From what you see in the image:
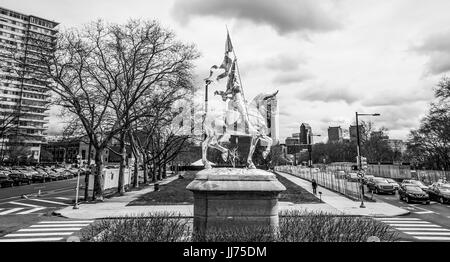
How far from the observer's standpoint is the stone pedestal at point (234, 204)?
354 inches

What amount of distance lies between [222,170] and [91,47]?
77.3 ft

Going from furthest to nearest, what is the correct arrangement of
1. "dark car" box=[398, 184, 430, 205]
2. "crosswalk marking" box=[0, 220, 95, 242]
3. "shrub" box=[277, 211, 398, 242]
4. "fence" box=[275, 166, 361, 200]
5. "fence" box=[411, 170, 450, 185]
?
"fence" box=[411, 170, 450, 185], "fence" box=[275, 166, 361, 200], "dark car" box=[398, 184, 430, 205], "crosswalk marking" box=[0, 220, 95, 242], "shrub" box=[277, 211, 398, 242]

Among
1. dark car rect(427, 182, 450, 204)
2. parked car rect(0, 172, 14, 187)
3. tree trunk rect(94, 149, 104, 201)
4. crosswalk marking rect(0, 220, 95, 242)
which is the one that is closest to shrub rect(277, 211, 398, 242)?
crosswalk marking rect(0, 220, 95, 242)

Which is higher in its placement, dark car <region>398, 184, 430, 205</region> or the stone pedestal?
the stone pedestal

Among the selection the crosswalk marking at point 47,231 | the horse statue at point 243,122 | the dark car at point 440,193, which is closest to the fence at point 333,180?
the dark car at point 440,193

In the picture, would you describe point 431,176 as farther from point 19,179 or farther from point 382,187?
point 19,179

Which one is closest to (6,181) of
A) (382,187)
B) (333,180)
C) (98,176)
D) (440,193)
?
(98,176)

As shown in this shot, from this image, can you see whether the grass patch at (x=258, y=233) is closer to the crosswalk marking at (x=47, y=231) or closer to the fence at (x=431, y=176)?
the crosswalk marking at (x=47, y=231)

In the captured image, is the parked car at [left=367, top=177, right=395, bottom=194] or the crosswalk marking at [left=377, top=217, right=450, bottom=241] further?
the parked car at [left=367, top=177, right=395, bottom=194]

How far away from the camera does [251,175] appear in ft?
31.6

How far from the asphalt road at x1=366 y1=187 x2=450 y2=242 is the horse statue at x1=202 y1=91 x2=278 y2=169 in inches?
332

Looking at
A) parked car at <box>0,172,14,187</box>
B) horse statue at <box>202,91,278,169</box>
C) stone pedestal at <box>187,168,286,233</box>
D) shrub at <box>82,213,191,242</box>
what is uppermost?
horse statue at <box>202,91,278,169</box>

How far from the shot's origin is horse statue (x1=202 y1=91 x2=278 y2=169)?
10836 mm

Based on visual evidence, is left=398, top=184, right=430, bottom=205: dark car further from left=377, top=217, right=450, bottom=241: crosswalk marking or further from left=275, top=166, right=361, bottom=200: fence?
left=377, top=217, right=450, bottom=241: crosswalk marking
